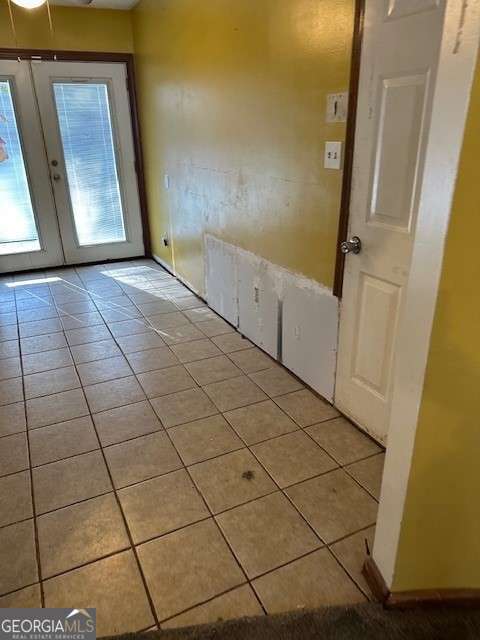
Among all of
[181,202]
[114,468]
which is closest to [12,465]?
[114,468]

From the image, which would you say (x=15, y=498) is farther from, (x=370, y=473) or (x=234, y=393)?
(x=370, y=473)

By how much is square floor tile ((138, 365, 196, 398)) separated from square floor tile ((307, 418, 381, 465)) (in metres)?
0.84

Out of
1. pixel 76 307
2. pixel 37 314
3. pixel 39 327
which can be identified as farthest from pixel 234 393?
pixel 37 314

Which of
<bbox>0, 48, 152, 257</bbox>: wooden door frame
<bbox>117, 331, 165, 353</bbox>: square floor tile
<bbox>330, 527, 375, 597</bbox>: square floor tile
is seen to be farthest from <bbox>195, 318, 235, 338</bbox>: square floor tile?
<bbox>0, 48, 152, 257</bbox>: wooden door frame

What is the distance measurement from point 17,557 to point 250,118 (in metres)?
2.49

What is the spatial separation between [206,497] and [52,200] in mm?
3982

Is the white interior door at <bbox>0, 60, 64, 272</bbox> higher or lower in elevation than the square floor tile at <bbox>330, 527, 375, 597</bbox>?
higher

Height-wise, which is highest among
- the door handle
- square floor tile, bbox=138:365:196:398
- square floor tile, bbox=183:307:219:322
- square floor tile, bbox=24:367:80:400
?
the door handle

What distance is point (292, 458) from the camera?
204 cm

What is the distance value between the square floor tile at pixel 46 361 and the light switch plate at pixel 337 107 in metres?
2.17

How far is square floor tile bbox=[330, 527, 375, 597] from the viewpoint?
149 centimetres

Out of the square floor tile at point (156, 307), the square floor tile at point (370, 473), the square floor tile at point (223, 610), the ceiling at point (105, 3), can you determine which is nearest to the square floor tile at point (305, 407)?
the square floor tile at point (370, 473)

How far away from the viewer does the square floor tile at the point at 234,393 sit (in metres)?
2.47

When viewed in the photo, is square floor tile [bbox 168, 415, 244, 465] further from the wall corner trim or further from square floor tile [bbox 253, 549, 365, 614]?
the wall corner trim
